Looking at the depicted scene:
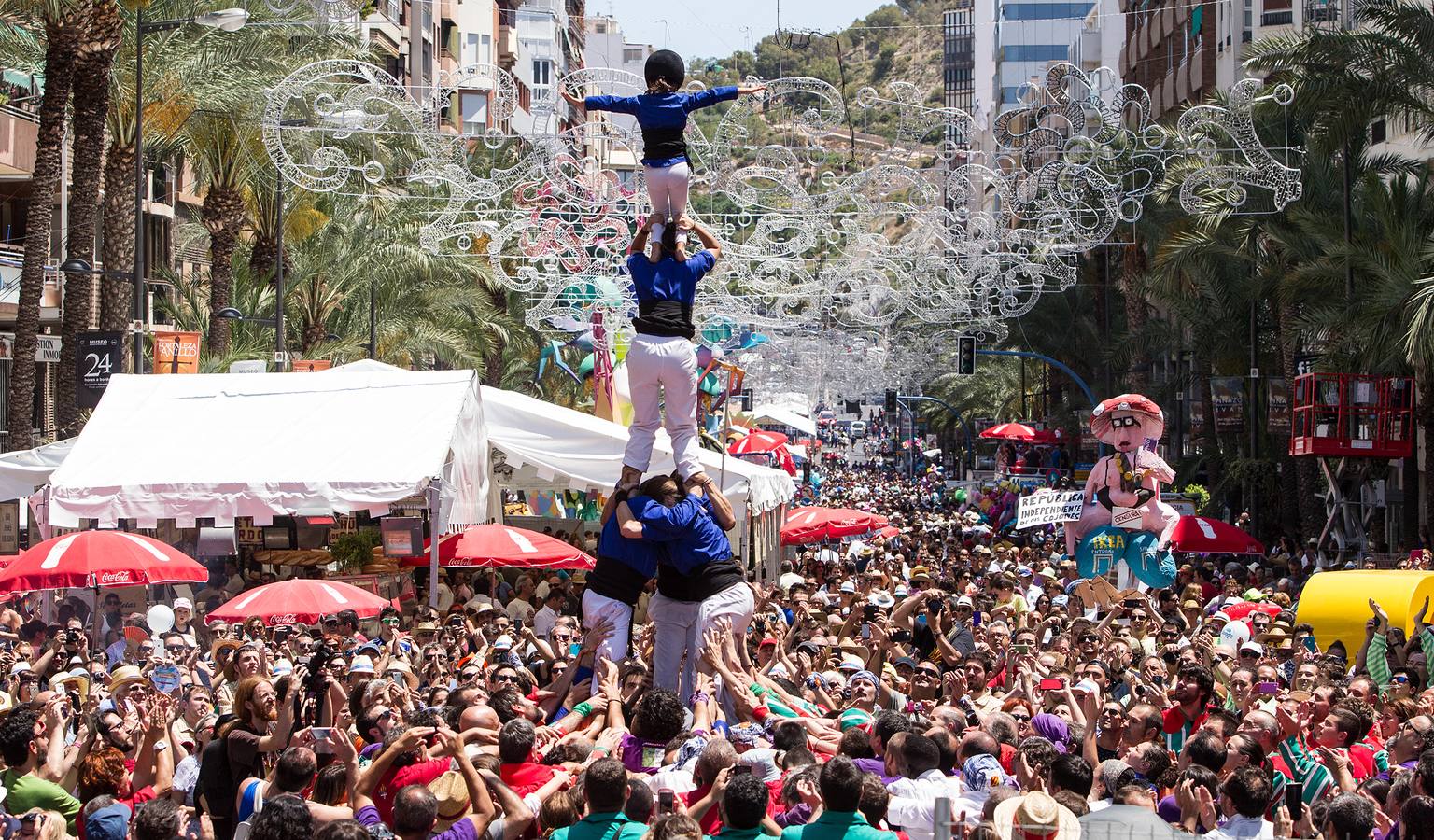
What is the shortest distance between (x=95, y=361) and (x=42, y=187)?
278cm

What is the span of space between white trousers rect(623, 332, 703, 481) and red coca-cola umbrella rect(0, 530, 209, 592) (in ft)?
19.8

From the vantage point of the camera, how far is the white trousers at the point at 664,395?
464 inches

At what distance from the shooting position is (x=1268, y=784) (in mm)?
7293

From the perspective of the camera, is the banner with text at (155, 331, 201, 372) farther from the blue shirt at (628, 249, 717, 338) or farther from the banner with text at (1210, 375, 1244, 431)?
the banner with text at (1210, 375, 1244, 431)

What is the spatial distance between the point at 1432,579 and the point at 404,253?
2596 centimetres

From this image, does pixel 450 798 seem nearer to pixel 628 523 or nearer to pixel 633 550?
pixel 628 523

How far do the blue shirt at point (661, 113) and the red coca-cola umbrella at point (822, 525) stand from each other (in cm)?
1543

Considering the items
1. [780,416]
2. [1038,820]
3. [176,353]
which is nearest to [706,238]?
[1038,820]

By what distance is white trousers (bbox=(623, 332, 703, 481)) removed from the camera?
11789 mm

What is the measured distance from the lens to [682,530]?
1186cm

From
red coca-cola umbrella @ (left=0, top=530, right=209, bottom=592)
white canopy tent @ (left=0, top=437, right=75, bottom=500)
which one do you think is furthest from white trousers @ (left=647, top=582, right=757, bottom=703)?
white canopy tent @ (left=0, top=437, right=75, bottom=500)

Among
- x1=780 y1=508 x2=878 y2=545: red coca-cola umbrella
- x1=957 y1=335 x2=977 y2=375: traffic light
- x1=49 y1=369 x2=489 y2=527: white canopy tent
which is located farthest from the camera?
x1=957 y1=335 x2=977 y2=375: traffic light

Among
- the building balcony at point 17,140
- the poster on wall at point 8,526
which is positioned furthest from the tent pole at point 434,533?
the building balcony at point 17,140

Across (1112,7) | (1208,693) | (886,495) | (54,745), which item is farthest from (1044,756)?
(1112,7)
